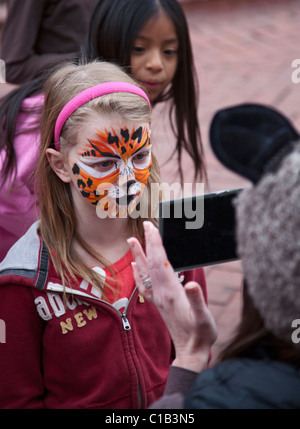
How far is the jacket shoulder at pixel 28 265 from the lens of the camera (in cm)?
170

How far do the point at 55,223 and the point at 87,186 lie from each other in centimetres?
16

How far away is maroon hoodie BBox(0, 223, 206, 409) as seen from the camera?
5.64 feet

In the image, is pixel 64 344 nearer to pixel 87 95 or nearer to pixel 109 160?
pixel 109 160

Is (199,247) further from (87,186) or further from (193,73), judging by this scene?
(193,73)

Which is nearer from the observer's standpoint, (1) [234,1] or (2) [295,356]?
(2) [295,356]

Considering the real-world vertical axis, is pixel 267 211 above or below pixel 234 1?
below

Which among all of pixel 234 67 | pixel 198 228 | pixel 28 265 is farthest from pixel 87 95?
pixel 234 67

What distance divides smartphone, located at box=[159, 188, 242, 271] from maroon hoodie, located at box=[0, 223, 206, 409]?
18.3 inches

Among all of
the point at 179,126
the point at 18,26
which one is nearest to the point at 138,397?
the point at 179,126

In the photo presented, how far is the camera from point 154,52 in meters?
2.46

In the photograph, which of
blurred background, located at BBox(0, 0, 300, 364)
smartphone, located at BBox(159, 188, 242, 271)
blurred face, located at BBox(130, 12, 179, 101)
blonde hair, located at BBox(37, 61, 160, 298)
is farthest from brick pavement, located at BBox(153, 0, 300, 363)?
smartphone, located at BBox(159, 188, 242, 271)

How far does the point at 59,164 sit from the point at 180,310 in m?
0.74

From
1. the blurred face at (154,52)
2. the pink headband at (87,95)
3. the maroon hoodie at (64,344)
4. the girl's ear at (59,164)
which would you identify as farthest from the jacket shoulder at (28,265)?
the blurred face at (154,52)

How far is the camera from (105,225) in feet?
6.15
